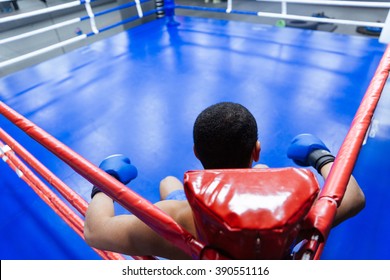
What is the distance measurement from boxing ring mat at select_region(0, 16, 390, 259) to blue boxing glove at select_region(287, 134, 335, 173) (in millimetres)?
373

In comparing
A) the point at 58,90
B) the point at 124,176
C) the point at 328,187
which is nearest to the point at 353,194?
the point at 328,187

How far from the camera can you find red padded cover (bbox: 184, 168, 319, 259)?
0.36 meters

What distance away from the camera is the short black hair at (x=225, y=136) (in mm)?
583

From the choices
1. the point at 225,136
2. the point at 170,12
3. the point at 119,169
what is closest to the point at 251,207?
the point at 225,136

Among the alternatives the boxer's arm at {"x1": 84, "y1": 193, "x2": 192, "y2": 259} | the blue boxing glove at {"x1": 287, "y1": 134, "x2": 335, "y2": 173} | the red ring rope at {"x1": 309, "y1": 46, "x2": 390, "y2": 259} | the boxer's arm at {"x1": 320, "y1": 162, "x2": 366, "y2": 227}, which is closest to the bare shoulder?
the boxer's arm at {"x1": 84, "y1": 193, "x2": 192, "y2": 259}

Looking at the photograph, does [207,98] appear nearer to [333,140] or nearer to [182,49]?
[333,140]

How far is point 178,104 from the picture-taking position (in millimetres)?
2094

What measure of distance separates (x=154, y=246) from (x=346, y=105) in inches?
68.7

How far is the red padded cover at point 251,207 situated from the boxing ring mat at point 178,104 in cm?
84

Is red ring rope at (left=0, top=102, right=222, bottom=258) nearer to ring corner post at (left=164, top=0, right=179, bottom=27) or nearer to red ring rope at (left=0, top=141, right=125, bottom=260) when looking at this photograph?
red ring rope at (left=0, top=141, right=125, bottom=260)

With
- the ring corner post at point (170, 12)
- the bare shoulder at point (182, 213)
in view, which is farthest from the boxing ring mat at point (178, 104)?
the bare shoulder at point (182, 213)

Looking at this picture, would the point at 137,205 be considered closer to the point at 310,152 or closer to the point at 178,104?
the point at 310,152

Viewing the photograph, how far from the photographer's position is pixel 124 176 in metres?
0.98

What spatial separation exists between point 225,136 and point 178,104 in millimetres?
1549
